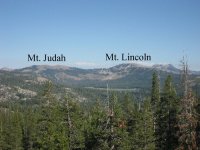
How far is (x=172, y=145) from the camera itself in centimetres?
5709

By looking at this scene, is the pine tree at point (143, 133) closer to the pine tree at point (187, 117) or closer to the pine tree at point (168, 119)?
the pine tree at point (168, 119)

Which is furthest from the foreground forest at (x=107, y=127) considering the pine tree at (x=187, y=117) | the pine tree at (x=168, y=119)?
the pine tree at (x=187, y=117)

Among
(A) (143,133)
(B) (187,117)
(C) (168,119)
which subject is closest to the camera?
(B) (187,117)

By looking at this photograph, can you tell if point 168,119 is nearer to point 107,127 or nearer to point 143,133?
point 143,133

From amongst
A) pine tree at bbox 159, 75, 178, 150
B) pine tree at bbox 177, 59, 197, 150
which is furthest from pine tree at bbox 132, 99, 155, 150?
pine tree at bbox 177, 59, 197, 150

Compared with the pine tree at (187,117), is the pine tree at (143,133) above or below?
below

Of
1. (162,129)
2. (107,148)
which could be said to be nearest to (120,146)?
(107,148)

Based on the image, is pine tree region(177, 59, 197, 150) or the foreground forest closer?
pine tree region(177, 59, 197, 150)

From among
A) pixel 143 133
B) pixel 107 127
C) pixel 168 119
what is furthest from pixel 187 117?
pixel 168 119

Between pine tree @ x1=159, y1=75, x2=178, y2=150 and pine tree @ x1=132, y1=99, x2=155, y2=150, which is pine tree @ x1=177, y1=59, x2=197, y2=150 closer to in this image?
pine tree @ x1=132, y1=99, x2=155, y2=150

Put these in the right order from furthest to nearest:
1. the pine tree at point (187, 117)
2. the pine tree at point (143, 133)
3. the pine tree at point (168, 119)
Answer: the pine tree at point (168, 119), the pine tree at point (143, 133), the pine tree at point (187, 117)

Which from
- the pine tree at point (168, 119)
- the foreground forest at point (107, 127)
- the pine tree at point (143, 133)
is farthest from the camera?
the pine tree at point (168, 119)

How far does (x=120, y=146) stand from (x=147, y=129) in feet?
49.0

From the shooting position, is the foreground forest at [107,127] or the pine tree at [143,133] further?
the pine tree at [143,133]
